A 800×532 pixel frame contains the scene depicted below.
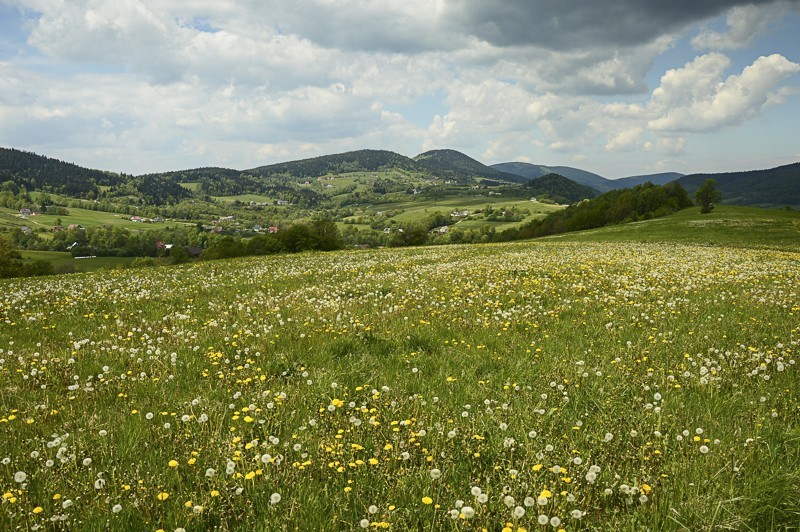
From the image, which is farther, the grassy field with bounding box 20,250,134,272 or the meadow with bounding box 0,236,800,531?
the grassy field with bounding box 20,250,134,272

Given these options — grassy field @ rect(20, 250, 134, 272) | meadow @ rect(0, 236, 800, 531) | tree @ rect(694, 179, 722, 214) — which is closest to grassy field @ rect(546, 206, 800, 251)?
tree @ rect(694, 179, 722, 214)

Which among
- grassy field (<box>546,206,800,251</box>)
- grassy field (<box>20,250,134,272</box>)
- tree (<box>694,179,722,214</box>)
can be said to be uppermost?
tree (<box>694,179,722,214</box>)

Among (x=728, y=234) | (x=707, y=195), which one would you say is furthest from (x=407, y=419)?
(x=707, y=195)

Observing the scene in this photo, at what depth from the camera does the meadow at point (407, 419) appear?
3379 mm

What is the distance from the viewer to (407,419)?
487cm

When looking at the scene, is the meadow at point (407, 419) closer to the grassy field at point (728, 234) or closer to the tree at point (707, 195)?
the grassy field at point (728, 234)

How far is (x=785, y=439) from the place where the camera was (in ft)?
14.2

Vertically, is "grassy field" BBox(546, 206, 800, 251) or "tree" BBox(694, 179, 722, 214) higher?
"tree" BBox(694, 179, 722, 214)

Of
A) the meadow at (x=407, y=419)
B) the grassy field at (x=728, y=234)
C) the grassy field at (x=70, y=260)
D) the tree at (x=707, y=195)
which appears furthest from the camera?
the grassy field at (x=70, y=260)

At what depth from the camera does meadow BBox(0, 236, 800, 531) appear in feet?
11.1

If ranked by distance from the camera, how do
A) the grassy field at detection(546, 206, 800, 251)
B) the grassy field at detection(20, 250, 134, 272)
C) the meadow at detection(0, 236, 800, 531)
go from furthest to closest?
1. the grassy field at detection(20, 250, 134, 272)
2. the grassy field at detection(546, 206, 800, 251)
3. the meadow at detection(0, 236, 800, 531)

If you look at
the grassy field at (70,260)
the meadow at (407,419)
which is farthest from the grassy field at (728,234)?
the grassy field at (70,260)

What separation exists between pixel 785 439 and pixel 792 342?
3.90 metres

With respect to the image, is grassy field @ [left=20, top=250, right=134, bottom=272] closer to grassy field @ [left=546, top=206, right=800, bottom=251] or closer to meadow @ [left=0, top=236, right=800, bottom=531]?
grassy field @ [left=546, top=206, right=800, bottom=251]
